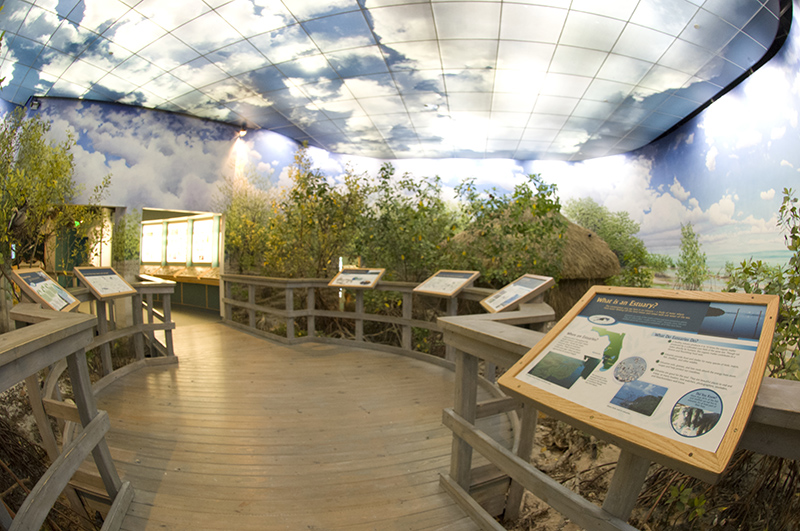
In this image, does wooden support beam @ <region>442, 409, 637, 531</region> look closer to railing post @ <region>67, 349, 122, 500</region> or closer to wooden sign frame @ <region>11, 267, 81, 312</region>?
railing post @ <region>67, 349, 122, 500</region>

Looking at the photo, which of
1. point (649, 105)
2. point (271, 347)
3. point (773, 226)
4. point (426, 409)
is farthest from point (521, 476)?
point (649, 105)

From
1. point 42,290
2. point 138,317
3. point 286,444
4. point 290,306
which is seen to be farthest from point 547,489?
point 290,306

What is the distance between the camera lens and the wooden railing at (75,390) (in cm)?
126

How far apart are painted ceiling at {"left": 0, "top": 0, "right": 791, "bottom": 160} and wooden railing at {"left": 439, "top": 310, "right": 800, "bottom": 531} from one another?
14.4 feet

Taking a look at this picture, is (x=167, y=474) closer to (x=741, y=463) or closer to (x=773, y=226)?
(x=741, y=463)

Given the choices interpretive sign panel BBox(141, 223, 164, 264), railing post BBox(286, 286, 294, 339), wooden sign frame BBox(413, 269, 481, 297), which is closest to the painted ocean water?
wooden sign frame BBox(413, 269, 481, 297)

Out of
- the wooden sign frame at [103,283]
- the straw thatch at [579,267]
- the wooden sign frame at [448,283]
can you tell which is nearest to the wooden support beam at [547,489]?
the wooden sign frame at [448,283]

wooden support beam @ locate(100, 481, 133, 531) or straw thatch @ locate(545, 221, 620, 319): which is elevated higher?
straw thatch @ locate(545, 221, 620, 319)

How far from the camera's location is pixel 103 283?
12.4 ft

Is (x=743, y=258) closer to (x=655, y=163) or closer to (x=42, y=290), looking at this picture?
(x=655, y=163)

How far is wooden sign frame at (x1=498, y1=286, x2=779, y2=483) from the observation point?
80cm

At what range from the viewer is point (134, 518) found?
1930 millimetres

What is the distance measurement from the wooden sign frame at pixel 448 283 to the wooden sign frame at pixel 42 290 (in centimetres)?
305

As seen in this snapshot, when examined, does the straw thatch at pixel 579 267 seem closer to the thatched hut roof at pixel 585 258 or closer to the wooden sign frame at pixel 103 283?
the thatched hut roof at pixel 585 258
